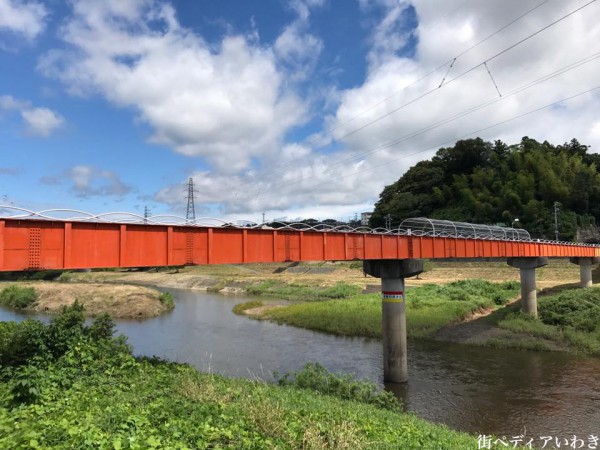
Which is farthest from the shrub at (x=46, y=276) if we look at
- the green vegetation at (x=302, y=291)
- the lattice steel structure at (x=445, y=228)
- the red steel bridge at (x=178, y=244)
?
the red steel bridge at (x=178, y=244)

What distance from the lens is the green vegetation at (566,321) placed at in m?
31.5

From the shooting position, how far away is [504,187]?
103m

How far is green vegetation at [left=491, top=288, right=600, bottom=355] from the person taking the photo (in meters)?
31.5

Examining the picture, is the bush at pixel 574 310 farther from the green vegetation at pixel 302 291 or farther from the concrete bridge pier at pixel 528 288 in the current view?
the green vegetation at pixel 302 291

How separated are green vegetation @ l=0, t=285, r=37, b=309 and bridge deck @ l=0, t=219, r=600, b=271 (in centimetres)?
5407

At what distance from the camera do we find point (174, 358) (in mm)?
28828

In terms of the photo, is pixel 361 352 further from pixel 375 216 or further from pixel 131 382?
pixel 375 216

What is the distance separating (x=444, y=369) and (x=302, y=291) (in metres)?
44.2

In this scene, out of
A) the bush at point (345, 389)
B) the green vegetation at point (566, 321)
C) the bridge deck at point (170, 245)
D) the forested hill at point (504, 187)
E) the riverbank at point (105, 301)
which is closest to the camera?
the bridge deck at point (170, 245)

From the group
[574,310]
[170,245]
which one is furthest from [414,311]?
[170,245]

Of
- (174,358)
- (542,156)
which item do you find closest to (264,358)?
(174,358)

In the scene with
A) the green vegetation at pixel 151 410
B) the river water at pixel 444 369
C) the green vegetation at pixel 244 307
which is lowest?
the river water at pixel 444 369

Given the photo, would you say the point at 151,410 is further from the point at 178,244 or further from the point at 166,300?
the point at 166,300

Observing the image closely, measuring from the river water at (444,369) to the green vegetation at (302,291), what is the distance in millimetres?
21530
